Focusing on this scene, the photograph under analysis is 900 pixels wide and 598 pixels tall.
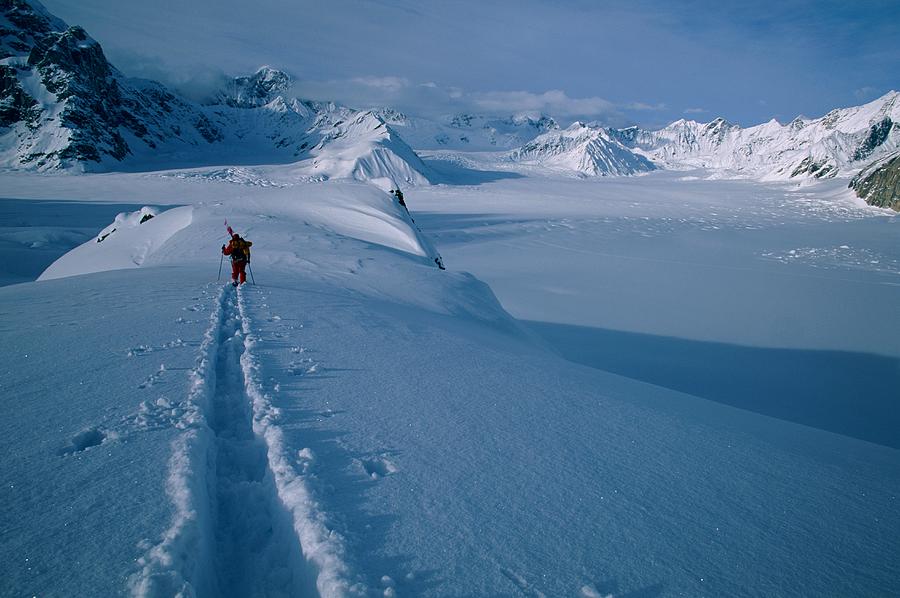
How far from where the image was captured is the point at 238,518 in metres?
2.57

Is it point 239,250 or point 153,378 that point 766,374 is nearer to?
point 239,250

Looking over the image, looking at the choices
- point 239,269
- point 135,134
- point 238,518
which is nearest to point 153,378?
point 238,518

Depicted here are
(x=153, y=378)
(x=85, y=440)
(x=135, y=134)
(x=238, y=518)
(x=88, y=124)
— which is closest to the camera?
(x=238, y=518)

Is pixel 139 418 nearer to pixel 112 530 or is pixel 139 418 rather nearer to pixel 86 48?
pixel 112 530

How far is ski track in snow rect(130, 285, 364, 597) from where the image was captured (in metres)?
2.01

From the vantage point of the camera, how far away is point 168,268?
996 cm

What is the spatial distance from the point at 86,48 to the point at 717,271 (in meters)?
170

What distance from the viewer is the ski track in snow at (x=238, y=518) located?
2.01 m

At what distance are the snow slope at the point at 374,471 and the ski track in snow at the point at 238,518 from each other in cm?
1

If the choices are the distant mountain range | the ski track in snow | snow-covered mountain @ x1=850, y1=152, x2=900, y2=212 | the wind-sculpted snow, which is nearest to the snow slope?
the ski track in snow

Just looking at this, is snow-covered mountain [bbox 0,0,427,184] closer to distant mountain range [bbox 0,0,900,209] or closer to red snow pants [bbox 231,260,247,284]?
distant mountain range [bbox 0,0,900,209]

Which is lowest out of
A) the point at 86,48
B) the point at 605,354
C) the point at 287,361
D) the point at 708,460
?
the point at 605,354

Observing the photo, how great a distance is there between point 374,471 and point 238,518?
2.76 feet

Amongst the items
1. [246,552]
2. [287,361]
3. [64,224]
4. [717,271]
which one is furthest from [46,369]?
[64,224]
